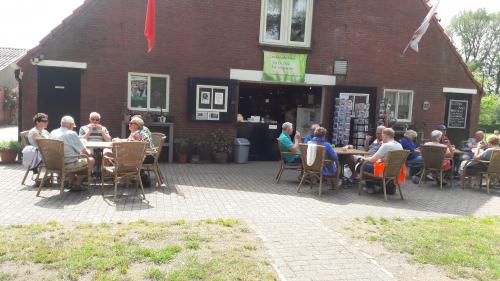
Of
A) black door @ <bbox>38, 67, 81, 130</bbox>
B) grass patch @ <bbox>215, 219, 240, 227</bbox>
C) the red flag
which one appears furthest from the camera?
black door @ <bbox>38, 67, 81, 130</bbox>

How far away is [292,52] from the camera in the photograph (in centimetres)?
1216

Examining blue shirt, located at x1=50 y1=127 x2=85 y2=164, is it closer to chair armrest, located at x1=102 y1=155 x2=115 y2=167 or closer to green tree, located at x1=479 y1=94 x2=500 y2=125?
chair armrest, located at x1=102 y1=155 x2=115 y2=167

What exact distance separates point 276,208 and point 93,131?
4.32 m

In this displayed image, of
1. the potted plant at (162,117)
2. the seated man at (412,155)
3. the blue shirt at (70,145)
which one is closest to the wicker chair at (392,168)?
the seated man at (412,155)

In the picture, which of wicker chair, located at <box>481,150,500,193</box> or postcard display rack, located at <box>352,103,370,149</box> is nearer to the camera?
wicker chair, located at <box>481,150,500,193</box>

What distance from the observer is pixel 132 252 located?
13.9ft

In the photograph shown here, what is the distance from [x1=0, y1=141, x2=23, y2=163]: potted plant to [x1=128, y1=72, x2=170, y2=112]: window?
2.85m

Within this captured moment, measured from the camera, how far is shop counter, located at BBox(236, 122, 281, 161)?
12508mm

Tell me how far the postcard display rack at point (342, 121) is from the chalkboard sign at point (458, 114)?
3.84 m

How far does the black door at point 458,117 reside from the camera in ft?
45.5

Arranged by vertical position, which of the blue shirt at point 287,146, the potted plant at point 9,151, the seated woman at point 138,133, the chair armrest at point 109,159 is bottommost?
the potted plant at point 9,151

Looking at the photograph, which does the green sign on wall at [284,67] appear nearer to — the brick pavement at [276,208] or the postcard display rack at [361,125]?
the postcard display rack at [361,125]

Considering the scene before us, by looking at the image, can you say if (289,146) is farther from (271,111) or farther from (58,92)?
(271,111)

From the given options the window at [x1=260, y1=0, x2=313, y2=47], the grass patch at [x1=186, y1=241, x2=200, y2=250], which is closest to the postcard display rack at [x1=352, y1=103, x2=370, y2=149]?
the window at [x1=260, y1=0, x2=313, y2=47]
